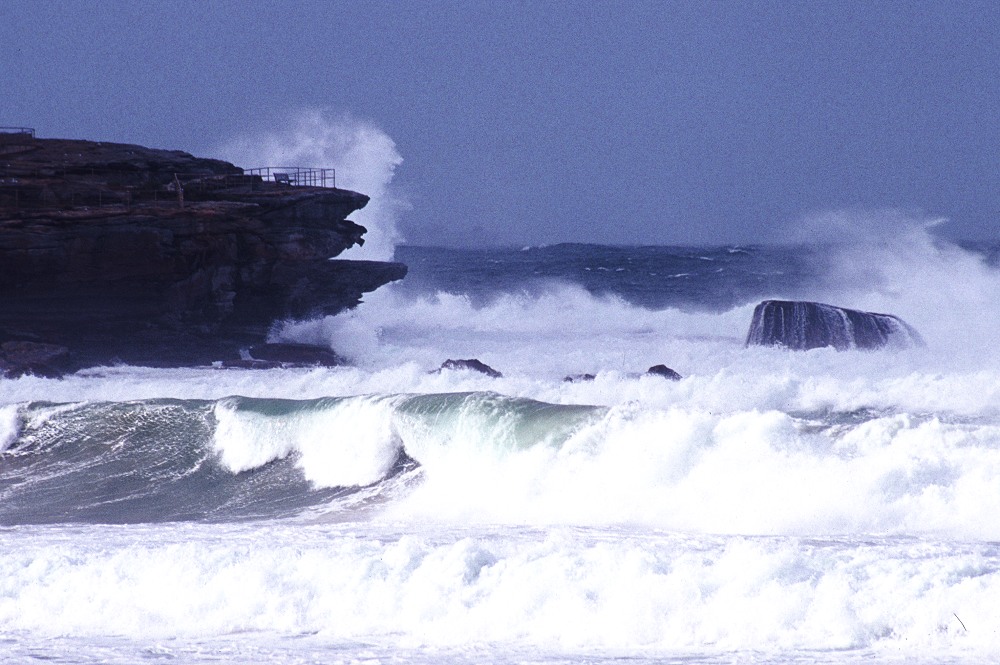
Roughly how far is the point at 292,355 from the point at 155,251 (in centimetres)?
360

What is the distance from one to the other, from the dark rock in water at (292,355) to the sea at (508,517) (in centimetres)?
223

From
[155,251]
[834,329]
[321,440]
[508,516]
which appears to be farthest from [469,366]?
[508,516]

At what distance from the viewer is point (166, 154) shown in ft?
88.6

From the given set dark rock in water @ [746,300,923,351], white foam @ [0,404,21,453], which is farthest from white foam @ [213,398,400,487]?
dark rock in water @ [746,300,923,351]

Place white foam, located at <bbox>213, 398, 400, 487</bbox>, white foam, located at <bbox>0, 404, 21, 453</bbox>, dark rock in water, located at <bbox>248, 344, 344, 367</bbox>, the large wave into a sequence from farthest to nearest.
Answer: dark rock in water, located at <bbox>248, 344, 344, 367</bbox> < white foam, located at <bbox>0, 404, 21, 453</bbox> < white foam, located at <bbox>213, 398, 400, 487</bbox> < the large wave

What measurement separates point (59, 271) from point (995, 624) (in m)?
21.2

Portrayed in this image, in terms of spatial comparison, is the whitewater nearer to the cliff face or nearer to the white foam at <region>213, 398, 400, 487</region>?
the white foam at <region>213, 398, 400, 487</region>

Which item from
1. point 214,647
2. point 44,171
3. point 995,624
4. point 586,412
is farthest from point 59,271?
point 995,624

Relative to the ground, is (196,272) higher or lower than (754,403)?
higher

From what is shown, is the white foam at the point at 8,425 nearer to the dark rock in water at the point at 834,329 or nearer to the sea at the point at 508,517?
the sea at the point at 508,517

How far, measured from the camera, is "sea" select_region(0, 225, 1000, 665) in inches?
289

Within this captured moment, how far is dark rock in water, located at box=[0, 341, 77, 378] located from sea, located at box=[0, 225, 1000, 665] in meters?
0.53

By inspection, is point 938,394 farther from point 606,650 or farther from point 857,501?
point 606,650

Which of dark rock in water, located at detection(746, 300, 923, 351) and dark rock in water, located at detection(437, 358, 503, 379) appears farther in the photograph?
dark rock in water, located at detection(746, 300, 923, 351)
